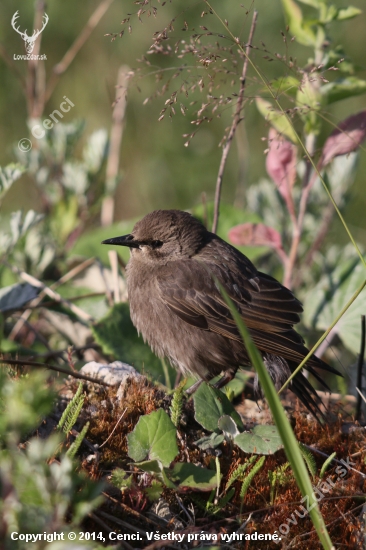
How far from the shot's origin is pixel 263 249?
521 centimetres

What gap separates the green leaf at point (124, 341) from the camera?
13.0 feet

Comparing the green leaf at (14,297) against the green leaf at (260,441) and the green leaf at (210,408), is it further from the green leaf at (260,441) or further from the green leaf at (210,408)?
the green leaf at (260,441)

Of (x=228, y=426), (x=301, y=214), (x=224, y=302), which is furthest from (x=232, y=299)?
(x=228, y=426)

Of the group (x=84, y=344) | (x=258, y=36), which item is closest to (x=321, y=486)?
(x=84, y=344)

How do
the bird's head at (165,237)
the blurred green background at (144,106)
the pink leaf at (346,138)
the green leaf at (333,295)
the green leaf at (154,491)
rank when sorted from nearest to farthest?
1. the green leaf at (154,491)
2. the pink leaf at (346,138)
3. the bird's head at (165,237)
4. the green leaf at (333,295)
5. the blurred green background at (144,106)

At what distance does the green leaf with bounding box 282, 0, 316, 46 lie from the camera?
414 cm

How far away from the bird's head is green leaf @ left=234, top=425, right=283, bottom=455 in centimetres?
166

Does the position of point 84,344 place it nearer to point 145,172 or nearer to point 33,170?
point 33,170

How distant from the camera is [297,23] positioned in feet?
13.7

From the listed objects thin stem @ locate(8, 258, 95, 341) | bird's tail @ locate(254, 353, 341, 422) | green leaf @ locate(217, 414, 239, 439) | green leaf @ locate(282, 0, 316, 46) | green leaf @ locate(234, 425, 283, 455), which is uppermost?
green leaf @ locate(282, 0, 316, 46)

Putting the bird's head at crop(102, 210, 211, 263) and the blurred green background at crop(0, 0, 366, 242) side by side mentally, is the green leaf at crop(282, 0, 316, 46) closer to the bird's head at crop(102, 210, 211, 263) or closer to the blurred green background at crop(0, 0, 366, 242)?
the bird's head at crop(102, 210, 211, 263)

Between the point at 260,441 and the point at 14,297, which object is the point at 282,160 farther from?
the point at 260,441

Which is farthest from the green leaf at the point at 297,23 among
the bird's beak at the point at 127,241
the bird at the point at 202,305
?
the bird's beak at the point at 127,241

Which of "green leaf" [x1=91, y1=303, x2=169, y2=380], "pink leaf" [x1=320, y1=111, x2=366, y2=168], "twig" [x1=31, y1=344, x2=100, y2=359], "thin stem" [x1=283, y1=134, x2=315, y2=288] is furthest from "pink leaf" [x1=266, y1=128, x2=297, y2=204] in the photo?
"twig" [x1=31, y1=344, x2=100, y2=359]
